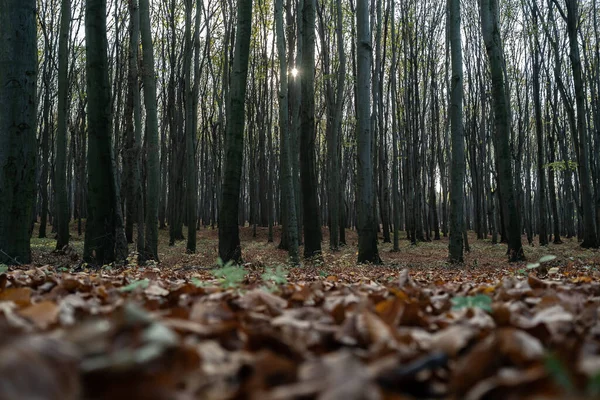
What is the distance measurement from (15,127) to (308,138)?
655 cm

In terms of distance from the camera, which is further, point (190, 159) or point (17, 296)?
point (190, 159)

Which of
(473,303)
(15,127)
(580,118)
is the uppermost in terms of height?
(580,118)

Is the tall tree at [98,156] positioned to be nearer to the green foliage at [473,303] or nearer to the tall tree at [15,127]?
the tall tree at [15,127]

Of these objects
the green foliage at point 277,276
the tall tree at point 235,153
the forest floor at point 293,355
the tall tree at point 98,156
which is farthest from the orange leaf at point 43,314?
the tall tree at point 235,153

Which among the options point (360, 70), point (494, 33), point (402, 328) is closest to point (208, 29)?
point (360, 70)

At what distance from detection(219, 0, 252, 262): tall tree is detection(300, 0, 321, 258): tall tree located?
3155mm

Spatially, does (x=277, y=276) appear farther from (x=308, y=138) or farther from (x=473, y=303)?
(x=308, y=138)

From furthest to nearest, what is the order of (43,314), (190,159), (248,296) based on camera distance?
(190,159)
(248,296)
(43,314)

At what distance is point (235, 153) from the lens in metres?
→ 6.75

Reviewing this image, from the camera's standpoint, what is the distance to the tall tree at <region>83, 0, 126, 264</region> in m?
5.63

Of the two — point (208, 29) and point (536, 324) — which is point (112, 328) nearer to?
point (536, 324)

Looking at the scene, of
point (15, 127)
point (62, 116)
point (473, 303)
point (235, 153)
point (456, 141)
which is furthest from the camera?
point (62, 116)

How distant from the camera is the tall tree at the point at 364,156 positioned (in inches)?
338

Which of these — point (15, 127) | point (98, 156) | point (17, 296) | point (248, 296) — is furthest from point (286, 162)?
point (17, 296)
